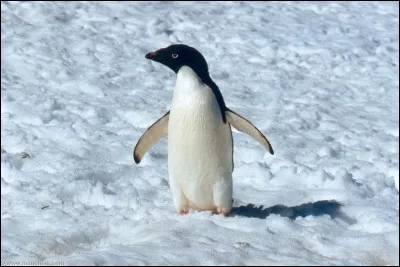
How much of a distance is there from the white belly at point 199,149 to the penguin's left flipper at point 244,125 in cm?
6

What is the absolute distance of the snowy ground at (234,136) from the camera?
406 centimetres

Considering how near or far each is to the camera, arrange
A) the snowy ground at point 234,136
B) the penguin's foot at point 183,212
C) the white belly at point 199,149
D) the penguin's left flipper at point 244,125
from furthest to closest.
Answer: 1. the penguin's foot at point 183,212
2. the penguin's left flipper at point 244,125
3. the white belly at point 199,149
4. the snowy ground at point 234,136

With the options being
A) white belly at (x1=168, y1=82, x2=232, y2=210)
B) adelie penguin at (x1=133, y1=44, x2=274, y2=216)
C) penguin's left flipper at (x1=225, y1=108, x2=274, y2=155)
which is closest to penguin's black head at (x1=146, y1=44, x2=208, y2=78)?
adelie penguin at (x1=133, y1=44, x2=274, y2=216)

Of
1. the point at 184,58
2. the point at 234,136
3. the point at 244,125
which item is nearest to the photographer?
the point at 184,58

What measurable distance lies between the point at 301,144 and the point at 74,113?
75.0 inches

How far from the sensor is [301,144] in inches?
Result: 247

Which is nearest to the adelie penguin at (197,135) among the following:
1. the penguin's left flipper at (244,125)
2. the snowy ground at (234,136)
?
the penguin's left flipper at (244,125)

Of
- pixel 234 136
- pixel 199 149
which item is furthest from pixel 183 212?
pixel 234 136

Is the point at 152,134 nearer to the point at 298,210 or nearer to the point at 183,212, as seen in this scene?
the point at 183,212

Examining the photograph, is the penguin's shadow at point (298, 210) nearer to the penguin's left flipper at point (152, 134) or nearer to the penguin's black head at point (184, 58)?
the penguin's left flipper at point (152, 134)

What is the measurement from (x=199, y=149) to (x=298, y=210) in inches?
31.6

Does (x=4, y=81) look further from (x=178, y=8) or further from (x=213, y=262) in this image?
(x=213, y=262)

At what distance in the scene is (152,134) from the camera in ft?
15.0

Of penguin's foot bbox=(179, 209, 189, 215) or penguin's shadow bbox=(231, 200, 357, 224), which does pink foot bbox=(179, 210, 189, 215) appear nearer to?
penguin's foot bbox=(179, 209, 189, 215)
